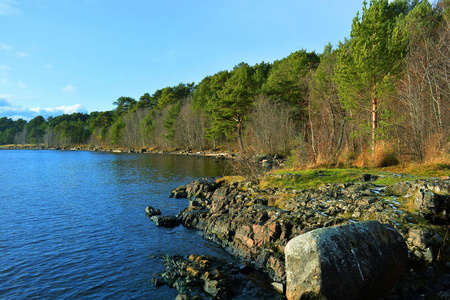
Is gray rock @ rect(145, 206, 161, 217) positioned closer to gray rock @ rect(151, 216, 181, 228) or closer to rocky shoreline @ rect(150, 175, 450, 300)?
gray rock @ rect(151, 216, 181, 228)

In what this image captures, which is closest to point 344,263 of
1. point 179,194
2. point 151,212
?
point 151,212

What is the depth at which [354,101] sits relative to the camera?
22.3 m

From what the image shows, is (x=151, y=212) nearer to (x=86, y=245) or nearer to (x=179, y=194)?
(x=86, y=245)

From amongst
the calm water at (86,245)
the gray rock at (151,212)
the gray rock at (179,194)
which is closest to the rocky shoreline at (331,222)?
the calm water at (86,245)

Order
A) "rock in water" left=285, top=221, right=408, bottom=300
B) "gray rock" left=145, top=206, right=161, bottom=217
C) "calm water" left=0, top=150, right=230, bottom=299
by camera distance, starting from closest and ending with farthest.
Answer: "rock in water" left=285, top=221, right=408, bottom=300 → "calm water" left=0, top=150, right=230, bottom=299 → "gray rock" left=145, top=206, right=161, bottom=217

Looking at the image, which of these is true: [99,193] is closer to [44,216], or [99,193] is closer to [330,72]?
[44,216]

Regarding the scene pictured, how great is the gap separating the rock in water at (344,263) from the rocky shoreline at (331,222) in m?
0.80

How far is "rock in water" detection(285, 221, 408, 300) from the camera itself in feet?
21.5

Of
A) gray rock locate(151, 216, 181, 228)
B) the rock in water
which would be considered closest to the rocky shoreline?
gray rock locate(151, 216, 181, 228)

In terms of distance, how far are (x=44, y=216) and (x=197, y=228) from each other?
9.81 m

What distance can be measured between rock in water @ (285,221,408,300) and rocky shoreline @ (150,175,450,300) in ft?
2.64

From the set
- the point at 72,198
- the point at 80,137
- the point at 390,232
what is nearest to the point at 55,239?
the point at 72,198

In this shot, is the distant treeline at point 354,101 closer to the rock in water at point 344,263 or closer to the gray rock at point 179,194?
the gray rock at point 179,194

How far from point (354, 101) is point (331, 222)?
15102mm
